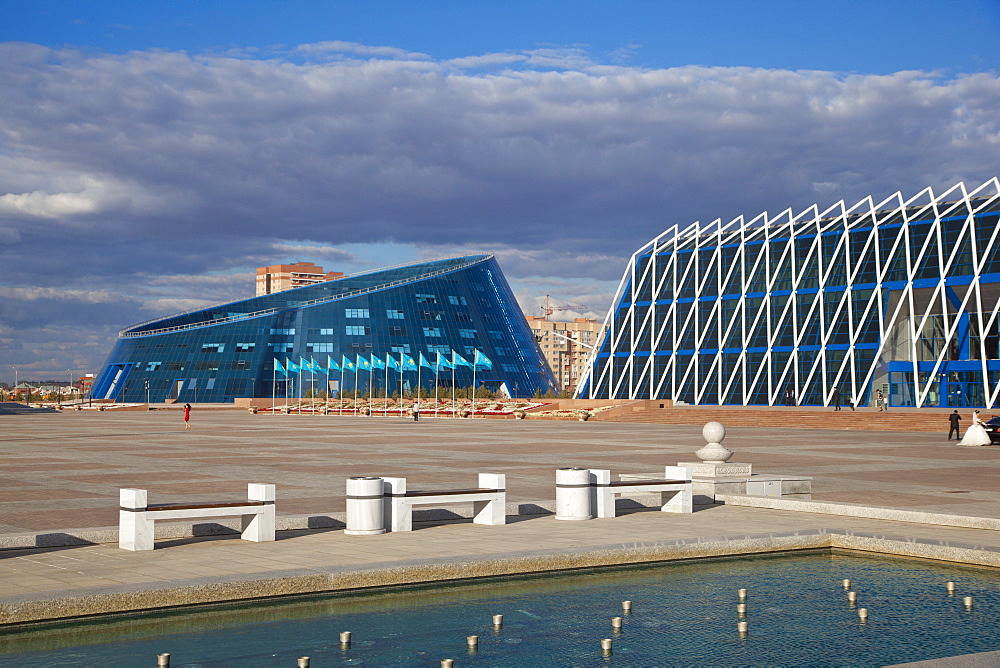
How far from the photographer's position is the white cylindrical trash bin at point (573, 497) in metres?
15.4

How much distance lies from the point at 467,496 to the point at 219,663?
6.75 meters

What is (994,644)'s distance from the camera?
8.91 m

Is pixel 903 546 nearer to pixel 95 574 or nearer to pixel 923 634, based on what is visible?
pixel 923 634

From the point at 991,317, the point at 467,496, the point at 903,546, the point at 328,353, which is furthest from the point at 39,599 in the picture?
the point at 328,353

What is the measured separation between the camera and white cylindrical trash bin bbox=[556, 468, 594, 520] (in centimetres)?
1538

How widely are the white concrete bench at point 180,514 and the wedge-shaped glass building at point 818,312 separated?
205 feet

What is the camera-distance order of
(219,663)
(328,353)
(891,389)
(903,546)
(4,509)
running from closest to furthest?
(219,663) < (903,546) < (4,509) < (891,389) < (328,353)

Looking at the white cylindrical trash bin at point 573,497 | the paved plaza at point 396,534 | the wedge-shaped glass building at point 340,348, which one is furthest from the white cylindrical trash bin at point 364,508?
the wedge-shaped glass building at point 340,348

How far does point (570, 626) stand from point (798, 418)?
166 ft

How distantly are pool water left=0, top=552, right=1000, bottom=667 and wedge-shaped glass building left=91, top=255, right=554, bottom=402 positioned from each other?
99.8 m

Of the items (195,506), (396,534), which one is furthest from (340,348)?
(195,506)

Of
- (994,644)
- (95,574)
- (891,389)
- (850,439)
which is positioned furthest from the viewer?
(891,389)

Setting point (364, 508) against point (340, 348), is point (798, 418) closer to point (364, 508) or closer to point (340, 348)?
point (364, 508)

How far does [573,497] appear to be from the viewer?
1538 centimetres
